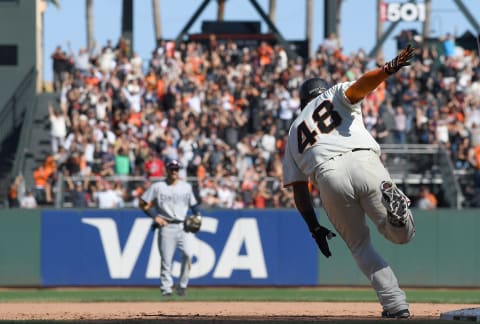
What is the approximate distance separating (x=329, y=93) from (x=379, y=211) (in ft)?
3.64

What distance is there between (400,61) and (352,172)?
3.38ft

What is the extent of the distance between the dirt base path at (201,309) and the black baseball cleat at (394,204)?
3.04m

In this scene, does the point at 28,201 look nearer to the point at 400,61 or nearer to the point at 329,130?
the point at 329,130

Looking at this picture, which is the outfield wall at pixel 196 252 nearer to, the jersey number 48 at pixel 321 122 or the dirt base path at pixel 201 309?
the dirt base path at pixel 201 309

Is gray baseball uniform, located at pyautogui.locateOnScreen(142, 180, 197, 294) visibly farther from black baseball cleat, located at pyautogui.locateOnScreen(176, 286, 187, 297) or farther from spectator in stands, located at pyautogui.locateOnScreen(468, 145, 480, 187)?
spectator in stands, located at pyautogui.locateOnScreen(468, 145, 480, 187)

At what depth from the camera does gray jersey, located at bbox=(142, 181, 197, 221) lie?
17250 millimetres

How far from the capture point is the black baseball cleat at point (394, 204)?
31.3 ft

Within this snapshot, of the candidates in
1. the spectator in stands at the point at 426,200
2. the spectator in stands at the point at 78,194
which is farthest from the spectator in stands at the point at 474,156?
the spectator in stands at the point at 78,194

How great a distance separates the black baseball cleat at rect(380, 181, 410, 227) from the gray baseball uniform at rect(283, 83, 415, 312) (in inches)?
5.5

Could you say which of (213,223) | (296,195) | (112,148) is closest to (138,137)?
(112,148)

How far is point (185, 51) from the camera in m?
29.5

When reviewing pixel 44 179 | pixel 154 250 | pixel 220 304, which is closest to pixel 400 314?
pixel 220 304

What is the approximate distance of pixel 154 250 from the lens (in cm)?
2122

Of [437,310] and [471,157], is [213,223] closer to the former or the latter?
[471,157]
